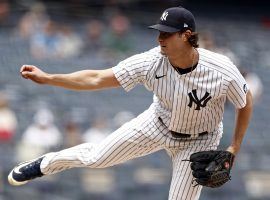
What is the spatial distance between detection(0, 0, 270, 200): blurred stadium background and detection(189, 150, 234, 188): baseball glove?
345cm

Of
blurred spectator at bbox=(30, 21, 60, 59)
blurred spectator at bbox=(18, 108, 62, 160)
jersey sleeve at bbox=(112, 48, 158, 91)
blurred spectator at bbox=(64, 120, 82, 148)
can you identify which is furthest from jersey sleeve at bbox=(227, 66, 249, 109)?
blurred spectator at bbox=(30, 21, 60, 59)

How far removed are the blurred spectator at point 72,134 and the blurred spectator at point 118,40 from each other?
93.1 inches

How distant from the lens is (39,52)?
1044 cm

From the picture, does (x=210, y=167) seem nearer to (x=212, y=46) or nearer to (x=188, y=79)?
(x=188, y=79)

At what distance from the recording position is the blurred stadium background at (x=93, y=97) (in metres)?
8.30

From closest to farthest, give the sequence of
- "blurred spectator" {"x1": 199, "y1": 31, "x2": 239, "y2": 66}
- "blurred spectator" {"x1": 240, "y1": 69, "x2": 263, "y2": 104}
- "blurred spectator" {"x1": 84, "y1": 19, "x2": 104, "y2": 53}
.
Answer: "blurred spectator" {"x1": 199, "y1": 31, "x2": 239, "y2": 66}
"blurred spectator" {"x1": 240, "y1": 69, "x2": 263, "y2": 104}
"blurred spectator" {"x1": 84, "y1": 19, "x2": 104, "y2": 53}

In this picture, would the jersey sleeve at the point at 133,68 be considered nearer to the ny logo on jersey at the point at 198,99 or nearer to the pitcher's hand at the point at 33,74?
the ny logo on jersey at the point at 198,99

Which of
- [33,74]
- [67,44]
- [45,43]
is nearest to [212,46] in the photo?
[67,44]

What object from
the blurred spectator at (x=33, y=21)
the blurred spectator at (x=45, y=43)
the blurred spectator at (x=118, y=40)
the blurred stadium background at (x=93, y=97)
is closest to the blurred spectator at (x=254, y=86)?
the blurred stadium background at (x=93, y=97)

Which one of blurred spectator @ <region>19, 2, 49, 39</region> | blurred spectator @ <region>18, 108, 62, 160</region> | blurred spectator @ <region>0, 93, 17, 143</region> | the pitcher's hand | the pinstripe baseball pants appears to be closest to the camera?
the pitcher's hand

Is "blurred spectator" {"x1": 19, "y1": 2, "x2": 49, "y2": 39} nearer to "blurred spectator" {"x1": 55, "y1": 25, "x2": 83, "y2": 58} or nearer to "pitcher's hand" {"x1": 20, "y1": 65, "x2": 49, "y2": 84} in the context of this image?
"blurred spectator" {"x1": 55, "y1": 25, "x2": 83, "y2": 58}

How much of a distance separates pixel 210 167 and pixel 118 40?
256 inches

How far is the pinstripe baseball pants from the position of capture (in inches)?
196

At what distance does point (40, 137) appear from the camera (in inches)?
339
